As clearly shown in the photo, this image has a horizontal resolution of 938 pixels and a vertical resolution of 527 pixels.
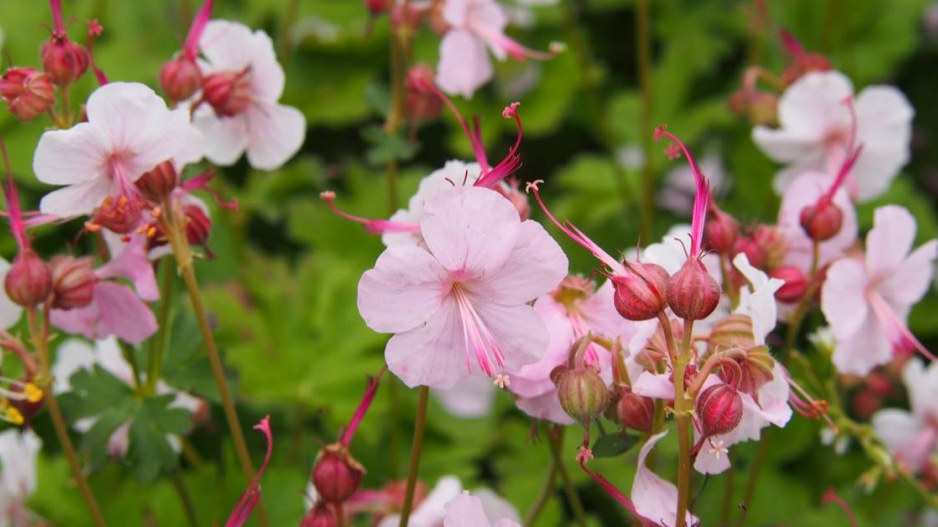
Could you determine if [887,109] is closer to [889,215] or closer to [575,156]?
[889,215]

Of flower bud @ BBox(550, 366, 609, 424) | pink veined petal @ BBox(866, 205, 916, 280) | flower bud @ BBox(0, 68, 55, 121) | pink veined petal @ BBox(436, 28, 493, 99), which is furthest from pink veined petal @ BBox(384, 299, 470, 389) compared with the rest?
pink veined petal @ BBox(436, 28, 493, 99)

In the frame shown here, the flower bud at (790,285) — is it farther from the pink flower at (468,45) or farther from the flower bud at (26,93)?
the flower bud at (26,93)

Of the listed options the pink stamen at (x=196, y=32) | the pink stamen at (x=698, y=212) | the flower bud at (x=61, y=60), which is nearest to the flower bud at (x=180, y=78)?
the pink stamen at (x=196, y=32)

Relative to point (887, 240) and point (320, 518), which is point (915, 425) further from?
point (320, 518)

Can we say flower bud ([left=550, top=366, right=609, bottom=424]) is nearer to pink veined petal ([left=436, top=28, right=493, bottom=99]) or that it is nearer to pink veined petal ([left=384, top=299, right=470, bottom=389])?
pink veined petal ([left=384, top=299, right=470, bottom=389])

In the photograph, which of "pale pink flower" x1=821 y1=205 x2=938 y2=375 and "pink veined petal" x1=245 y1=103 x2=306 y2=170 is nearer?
"pale pink flower" x1=821 y1=205 x2=938 y2=375
